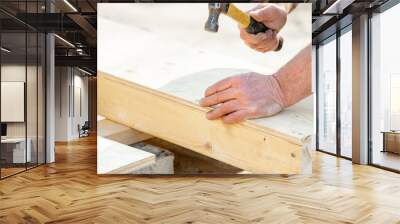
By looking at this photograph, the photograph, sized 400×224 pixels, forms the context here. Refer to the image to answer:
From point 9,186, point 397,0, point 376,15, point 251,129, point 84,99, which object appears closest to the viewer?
point 9,186

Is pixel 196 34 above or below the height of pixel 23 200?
above

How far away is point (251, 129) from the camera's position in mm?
5594

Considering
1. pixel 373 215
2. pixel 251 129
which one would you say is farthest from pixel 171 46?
pixel 373 215

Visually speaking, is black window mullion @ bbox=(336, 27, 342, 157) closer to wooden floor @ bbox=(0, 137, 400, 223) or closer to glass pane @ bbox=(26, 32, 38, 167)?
wooden floor @ bbox=(0, 137, 400, 223)

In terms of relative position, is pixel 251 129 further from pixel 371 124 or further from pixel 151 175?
pixel 371 124

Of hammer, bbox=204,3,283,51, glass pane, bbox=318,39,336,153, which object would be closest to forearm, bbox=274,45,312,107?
hammer, bbox=204,3,283,51

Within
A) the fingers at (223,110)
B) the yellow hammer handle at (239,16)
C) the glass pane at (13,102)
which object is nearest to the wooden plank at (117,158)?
the fingers at (223,110)

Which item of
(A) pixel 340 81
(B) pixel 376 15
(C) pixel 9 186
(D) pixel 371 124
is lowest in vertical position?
(C) pixel 9 186

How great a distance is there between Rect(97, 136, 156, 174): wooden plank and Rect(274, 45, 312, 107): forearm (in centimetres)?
213

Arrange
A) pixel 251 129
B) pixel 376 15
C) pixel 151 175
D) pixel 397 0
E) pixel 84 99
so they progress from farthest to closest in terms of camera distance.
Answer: pixel 84 99, pixel 376 15, pixel 397 0, pixel 151 175, pixel 251 129

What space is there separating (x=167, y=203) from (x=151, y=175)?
1893 mm

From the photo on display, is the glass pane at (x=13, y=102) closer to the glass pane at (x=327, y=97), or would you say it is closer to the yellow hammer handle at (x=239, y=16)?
the yellow hammer handle at (x=239, y=16)

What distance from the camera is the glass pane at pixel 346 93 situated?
8156mm

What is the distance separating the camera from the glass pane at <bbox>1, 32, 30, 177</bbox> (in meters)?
5.74
